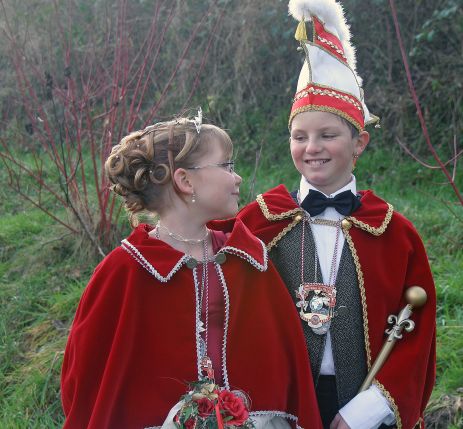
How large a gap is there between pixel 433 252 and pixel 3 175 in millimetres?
4884

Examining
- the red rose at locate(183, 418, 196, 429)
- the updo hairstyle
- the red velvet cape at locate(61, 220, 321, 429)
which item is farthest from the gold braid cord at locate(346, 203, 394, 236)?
the red rose at locate(183, 418, 196, 429)

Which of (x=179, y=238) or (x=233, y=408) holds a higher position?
(x=179, y=238)

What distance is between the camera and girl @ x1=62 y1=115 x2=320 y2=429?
2328 millimetres

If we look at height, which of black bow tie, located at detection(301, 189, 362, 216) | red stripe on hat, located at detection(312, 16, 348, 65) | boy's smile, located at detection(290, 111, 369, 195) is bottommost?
black bow tie, located at detection(301, 189, 362, 216)

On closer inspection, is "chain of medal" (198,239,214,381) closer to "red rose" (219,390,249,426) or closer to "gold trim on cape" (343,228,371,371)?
"red rose" (219,390,249,426)

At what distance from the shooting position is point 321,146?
8.44ft

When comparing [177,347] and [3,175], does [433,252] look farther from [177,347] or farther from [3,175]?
[3,175]

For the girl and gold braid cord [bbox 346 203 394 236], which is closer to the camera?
the girl

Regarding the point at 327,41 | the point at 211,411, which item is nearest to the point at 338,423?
the point at 211,411

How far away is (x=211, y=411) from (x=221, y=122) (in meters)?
5.84

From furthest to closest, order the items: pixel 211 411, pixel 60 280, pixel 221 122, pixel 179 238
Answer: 1. pixel 221 122
2. pixel 60 280
3. pixel 179 238
4. pixel 211 411

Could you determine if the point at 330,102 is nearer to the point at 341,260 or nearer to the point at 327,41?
the point at 327,41

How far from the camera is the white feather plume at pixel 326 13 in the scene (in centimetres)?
267

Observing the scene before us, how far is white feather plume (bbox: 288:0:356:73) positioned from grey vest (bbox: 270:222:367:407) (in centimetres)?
80
